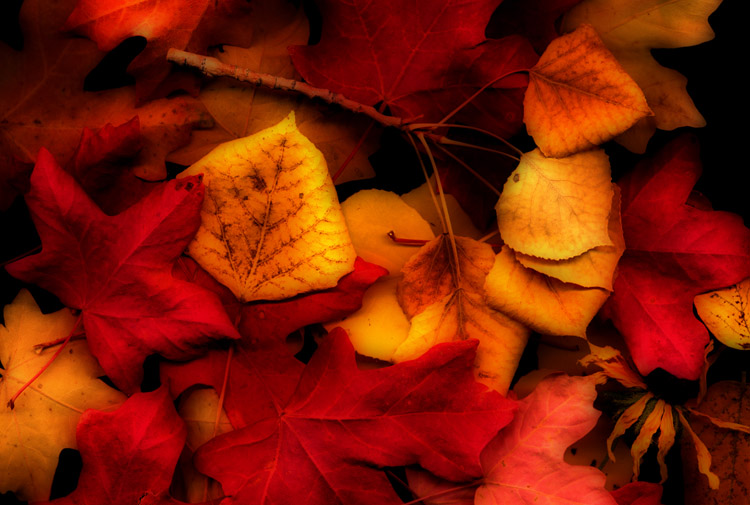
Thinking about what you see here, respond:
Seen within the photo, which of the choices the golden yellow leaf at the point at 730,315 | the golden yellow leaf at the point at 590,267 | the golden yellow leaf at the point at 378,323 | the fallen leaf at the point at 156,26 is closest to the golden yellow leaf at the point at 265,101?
the fallen leaf at the point at 156,26

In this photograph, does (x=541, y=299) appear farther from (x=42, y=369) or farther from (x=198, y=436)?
(x=42, y=369)

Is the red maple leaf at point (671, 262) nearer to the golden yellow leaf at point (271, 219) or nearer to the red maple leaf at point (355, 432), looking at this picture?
the red maple leaf at point (355, 432)

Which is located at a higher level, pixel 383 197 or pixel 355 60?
pixel 355 60

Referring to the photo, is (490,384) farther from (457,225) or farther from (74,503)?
(74,503)

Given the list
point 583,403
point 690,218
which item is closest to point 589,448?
point 583,403

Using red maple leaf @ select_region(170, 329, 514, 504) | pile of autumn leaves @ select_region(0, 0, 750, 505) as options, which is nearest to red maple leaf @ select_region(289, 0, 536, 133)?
pile of autumn leaves @ select_region(0, 0, 750, 505)

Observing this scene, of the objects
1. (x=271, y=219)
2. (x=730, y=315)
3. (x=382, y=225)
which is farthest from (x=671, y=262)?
(x=271, y=219)
